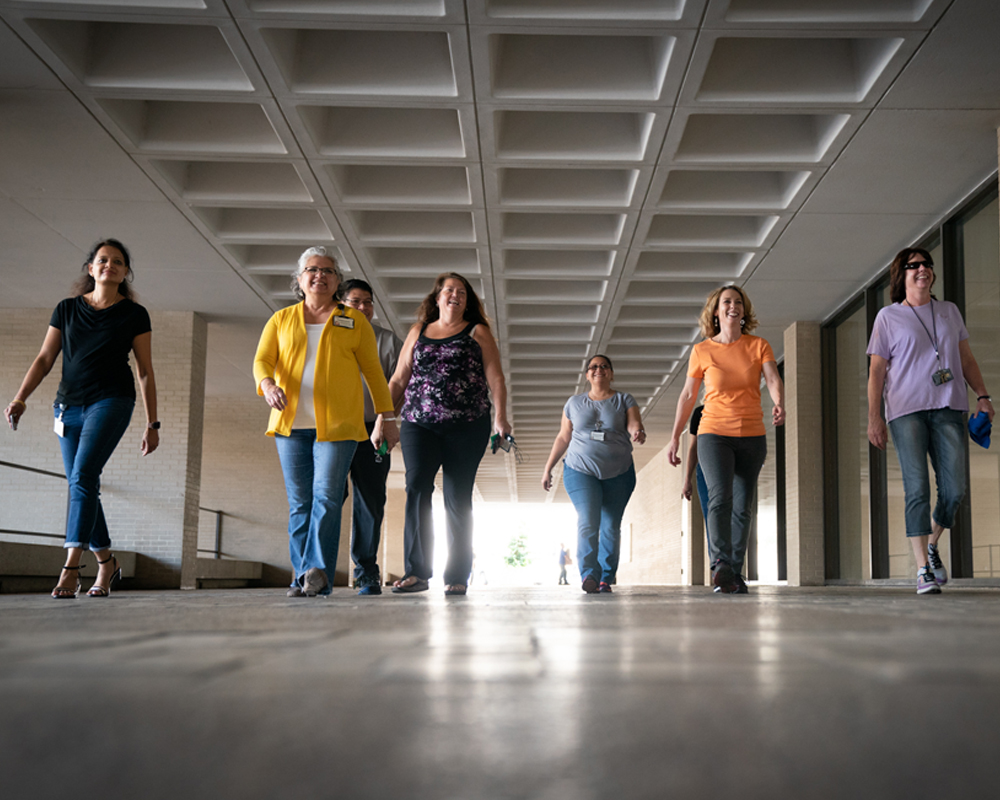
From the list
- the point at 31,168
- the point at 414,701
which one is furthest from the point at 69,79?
the point at 414,701

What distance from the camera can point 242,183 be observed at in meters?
9.00

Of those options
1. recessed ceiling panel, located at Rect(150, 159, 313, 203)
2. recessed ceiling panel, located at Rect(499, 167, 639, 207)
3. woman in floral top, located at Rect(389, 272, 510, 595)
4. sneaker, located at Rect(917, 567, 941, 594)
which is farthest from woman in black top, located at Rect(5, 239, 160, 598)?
recessed ceiling panel, located at Rect(499, 167, 639, 207)

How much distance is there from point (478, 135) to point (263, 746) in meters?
7.67

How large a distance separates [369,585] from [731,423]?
95.8 inches

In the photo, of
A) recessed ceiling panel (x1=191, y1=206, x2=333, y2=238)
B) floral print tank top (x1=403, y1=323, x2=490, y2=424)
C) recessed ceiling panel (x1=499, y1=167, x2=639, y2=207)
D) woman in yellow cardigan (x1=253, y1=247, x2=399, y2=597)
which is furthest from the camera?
recessed ceiling panel (x1=191, y1=206, x2=333, y2=238)

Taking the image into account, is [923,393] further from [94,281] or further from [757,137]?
[94,281]

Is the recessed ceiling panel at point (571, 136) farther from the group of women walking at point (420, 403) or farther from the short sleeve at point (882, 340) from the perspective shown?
the short sleeve at point (882, 340)

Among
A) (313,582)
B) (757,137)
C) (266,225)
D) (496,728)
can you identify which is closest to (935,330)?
(757,137)

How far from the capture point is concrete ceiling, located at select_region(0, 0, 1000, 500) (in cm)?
610

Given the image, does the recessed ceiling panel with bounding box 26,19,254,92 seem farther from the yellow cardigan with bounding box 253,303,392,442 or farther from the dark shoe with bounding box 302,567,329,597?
the dark shoe with bounding box 302,567,329,597

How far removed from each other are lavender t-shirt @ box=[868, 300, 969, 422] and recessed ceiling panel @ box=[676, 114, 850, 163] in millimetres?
2880

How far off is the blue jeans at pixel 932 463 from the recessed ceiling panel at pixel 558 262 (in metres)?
6.03

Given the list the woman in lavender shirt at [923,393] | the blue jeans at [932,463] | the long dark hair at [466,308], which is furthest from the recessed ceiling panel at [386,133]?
the blue jeans at [932,463]

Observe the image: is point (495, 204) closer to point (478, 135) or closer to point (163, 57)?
point (478, 135)
